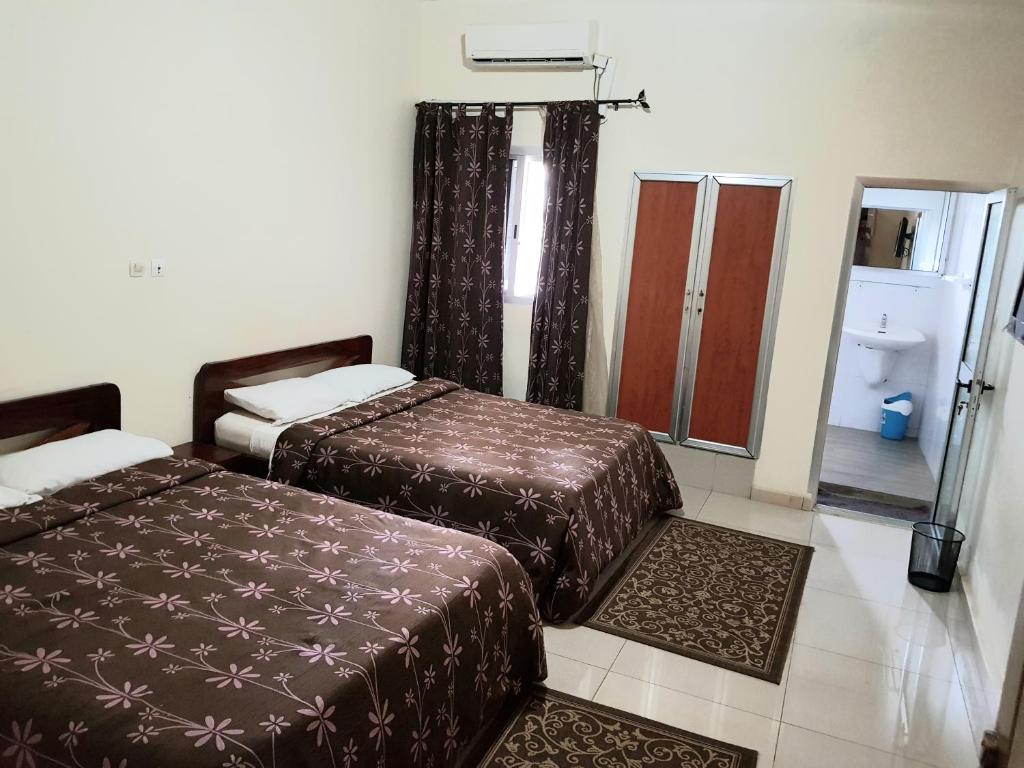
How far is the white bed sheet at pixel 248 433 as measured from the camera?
11.5 feet

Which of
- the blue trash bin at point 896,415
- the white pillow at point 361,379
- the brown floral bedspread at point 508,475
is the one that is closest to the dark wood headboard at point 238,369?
the white pillow at point 361,379

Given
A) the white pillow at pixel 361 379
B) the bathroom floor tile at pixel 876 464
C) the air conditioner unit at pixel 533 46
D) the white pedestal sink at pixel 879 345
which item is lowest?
the bathroom floor tile at pixel 876 464

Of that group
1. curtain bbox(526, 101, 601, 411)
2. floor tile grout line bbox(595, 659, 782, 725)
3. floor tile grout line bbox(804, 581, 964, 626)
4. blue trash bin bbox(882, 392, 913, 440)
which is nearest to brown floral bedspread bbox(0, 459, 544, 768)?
floor tile grout line bbox(595, 659, 782, 725)

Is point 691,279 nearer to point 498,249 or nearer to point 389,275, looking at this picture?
point 498,249

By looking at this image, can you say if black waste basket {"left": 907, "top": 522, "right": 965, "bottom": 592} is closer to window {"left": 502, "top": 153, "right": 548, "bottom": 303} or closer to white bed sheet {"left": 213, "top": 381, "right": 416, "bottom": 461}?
window {"left": 502, "top": 153, "right": 548, "bottom": 303}

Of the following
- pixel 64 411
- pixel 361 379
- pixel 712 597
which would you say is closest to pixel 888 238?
pixel 712 597

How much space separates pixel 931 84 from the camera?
3943 mm

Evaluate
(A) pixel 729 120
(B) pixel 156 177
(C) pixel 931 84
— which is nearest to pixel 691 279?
(A) pixel 729 120

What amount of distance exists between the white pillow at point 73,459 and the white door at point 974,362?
360 cm

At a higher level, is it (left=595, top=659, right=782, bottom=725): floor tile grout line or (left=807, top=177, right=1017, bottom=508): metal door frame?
(left=807, top=177, right=1017, bottom=508): metal door frame

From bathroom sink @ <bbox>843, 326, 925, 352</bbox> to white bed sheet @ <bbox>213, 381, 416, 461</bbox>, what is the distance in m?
4.20

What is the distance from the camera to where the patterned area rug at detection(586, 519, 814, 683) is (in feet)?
9.61

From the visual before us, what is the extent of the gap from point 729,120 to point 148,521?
11.6ft

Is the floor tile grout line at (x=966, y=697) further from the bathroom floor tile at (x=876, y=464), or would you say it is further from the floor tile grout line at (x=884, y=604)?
the bathroom floor tile at (x=876, y=464)
